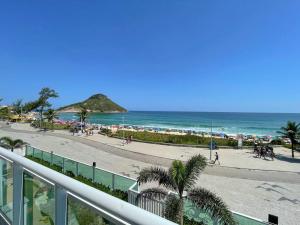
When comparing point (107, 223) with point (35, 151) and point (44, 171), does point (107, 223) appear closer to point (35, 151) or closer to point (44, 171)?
point (44, 171)

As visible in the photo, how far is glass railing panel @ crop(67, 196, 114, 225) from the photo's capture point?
61.6 inches

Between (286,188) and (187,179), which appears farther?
(286,188)

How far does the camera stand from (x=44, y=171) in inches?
84.7

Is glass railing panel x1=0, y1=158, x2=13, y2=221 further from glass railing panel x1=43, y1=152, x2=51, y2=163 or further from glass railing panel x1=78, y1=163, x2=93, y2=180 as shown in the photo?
glass railing panel x1=43, y1=152, x2=51, y2=163

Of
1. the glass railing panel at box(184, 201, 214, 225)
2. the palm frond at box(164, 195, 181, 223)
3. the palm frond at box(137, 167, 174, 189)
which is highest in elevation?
the palm frond at box(137, 167, 174, 189)

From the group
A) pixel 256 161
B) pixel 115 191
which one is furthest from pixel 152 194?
pixel 256 161

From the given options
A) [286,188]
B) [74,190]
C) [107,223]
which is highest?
[74,190]

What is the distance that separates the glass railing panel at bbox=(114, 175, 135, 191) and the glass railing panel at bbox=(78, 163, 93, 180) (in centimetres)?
214

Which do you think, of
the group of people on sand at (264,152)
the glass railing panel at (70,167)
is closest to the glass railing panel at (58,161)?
the glass railing panel at (70,167)

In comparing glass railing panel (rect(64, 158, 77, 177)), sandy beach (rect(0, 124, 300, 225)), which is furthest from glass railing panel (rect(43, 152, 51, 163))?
sandy beach (rect(0, 124, 300, 225))

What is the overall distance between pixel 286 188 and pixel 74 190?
17.4 m

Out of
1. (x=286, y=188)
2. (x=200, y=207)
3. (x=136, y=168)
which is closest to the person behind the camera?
(x=200, y=207)

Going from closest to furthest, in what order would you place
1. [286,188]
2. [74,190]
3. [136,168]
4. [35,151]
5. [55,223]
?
1. [74,190]
2. [55,223]
3. [286,188]
4. [35,151]
5. [136,168]

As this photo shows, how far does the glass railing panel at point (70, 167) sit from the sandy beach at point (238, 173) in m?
4.39
